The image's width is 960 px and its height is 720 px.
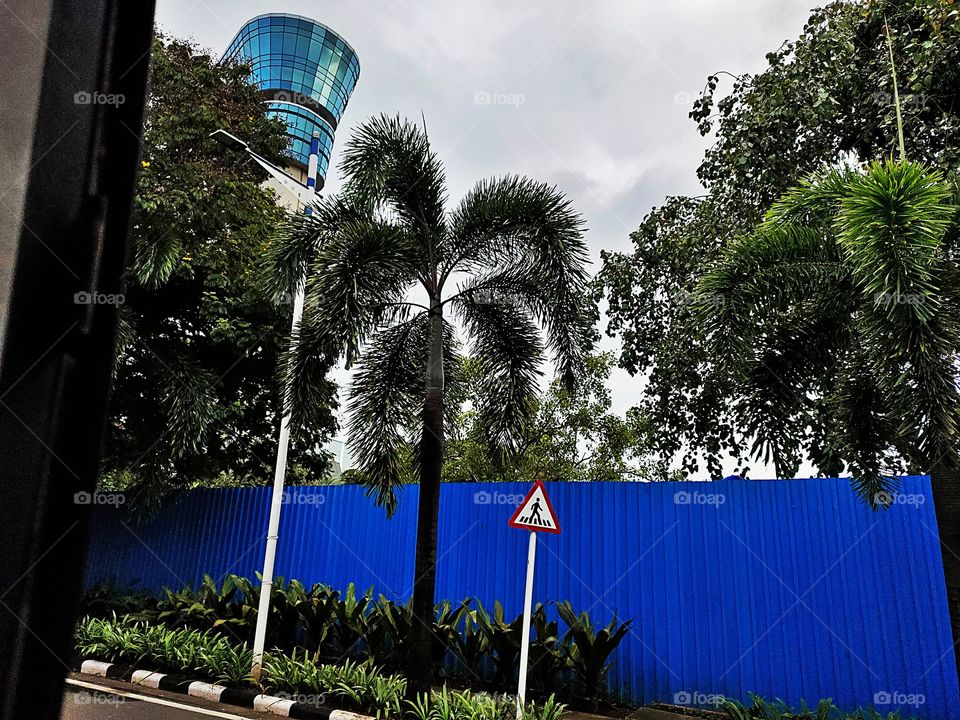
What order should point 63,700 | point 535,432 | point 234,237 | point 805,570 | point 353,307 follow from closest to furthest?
point 63,700, point 353,307, point 805,570, point 234,237, point 535,432

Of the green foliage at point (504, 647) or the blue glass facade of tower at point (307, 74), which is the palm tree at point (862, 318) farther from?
the blue glass facade of tower at point (307, 74)

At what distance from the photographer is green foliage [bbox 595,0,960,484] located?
864 cm

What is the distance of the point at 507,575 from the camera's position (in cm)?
836

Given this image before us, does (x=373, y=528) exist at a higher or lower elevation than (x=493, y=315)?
lower

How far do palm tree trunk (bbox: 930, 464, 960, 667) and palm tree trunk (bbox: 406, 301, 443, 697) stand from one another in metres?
4.80

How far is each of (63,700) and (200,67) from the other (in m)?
15.2

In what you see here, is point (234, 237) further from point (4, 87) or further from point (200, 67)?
point (4, 87)

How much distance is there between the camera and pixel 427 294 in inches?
297

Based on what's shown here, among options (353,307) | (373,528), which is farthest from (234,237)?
(353,307)

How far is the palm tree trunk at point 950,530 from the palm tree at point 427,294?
4.25 m

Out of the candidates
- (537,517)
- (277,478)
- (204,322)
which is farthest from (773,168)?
(204,322)

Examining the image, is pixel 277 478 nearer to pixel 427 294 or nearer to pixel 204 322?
pixel 427 294

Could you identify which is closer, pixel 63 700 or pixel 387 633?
pixel 63 700

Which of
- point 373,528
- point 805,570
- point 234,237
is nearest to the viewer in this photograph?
point 805,570
